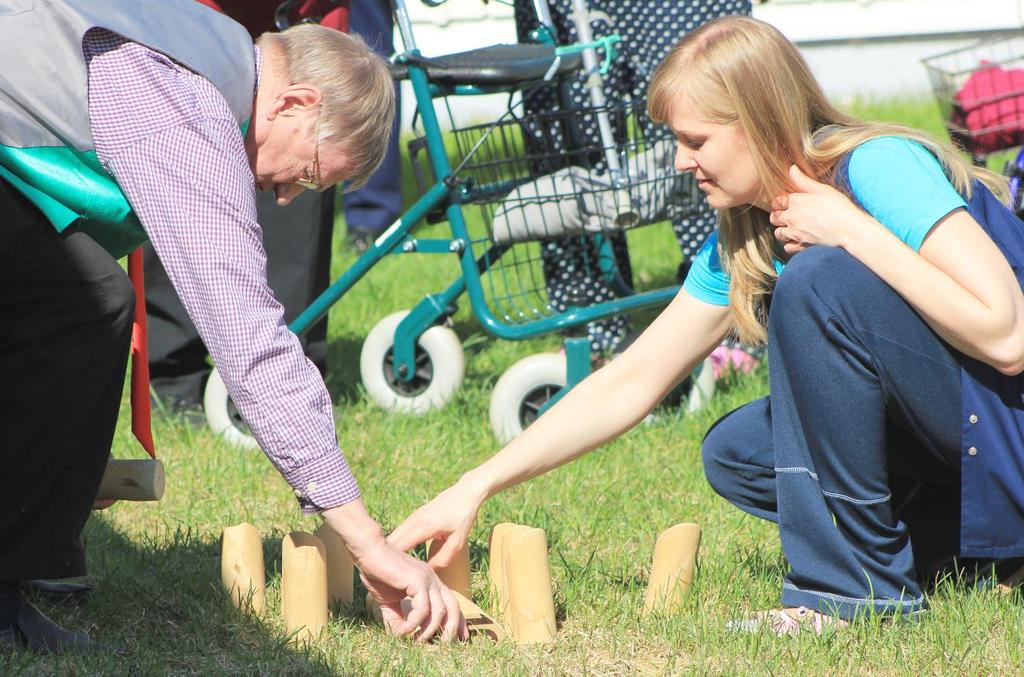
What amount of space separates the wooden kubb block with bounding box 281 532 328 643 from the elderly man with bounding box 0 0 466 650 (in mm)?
137

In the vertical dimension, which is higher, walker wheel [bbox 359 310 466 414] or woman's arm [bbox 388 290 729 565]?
woman's arm [bbox 388 290 729 565]

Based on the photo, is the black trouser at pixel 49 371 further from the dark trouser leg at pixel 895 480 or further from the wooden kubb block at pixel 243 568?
the dark trouser leg at pixel 895 480

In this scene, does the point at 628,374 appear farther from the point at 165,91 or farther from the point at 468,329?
the point at 468,329

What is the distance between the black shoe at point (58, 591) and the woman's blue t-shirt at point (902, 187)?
1627mm

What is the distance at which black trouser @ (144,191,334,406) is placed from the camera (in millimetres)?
3900

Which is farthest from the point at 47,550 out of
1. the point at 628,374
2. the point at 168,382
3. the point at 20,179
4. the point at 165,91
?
the point at 168,382

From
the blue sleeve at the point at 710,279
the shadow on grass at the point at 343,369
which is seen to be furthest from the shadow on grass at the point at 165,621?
the shadow on grass at the point at 343,369

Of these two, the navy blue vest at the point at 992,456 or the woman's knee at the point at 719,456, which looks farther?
the woman's knee at the point at 719,456

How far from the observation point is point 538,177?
373 centimetres

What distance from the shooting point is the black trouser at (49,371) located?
2162 millimetres

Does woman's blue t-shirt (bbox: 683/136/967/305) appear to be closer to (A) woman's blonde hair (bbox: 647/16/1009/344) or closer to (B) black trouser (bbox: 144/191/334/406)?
(A) woman's blonde hair (bbox: 647/16/1009/344)

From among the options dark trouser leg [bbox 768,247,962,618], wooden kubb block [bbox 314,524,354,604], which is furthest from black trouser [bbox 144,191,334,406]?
dark trouser leg [bbox 768,247,962,618]

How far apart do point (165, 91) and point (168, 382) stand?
2.15 m

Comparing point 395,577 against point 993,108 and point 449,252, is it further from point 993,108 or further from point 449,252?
point 993,108
